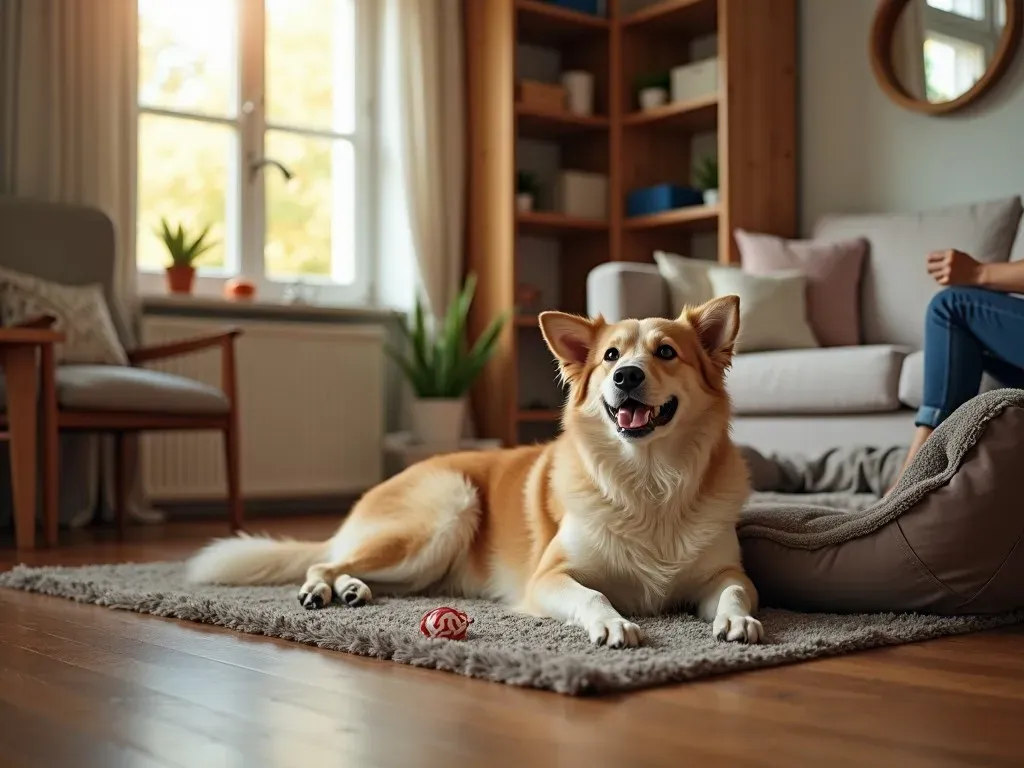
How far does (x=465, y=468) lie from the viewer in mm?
2279

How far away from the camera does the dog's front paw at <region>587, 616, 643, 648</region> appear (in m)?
1.60

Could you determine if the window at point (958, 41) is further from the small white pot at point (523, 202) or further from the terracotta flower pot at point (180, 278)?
the terracotta flower pot at point (180, 278)

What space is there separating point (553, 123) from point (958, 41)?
1.68 metres

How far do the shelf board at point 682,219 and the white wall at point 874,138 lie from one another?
0.43 m

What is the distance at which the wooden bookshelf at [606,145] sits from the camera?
4730mm

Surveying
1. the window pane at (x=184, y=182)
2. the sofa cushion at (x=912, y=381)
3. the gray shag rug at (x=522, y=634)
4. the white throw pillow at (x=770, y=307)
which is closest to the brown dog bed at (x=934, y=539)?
the gray shag rug at (x=522, y=634)

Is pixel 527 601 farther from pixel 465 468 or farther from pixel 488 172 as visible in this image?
pixel 488 172

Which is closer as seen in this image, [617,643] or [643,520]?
[617,643]

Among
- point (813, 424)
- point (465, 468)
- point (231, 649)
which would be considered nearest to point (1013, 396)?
point (465, 468)

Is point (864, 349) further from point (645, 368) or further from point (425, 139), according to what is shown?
point (425, 139)

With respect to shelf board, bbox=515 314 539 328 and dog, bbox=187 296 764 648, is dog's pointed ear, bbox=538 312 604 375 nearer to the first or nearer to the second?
dog, bbox=187 296 764 648

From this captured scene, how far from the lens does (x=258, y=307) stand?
4.62m

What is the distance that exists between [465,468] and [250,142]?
299cm

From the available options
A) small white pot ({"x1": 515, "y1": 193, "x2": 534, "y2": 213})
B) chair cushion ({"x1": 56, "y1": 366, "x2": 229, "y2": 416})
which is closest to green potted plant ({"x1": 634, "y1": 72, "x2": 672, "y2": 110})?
small white pot ({"x1": 515, "y1": 193, "x2": 534, "y2": 213})
